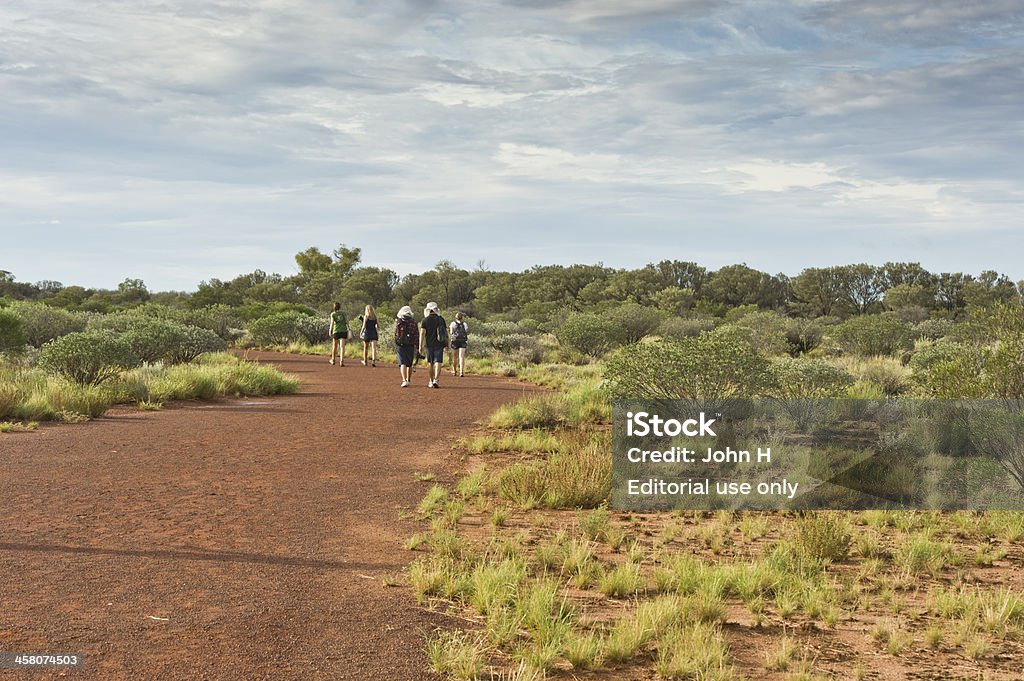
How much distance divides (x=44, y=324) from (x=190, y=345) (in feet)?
26.5

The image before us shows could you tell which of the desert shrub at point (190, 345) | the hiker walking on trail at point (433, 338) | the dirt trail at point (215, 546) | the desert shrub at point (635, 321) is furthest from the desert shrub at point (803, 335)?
the dirt trail at point (215, 546)

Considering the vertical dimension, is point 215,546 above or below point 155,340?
below

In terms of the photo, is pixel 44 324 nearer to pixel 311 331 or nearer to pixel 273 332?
pixel 273 332

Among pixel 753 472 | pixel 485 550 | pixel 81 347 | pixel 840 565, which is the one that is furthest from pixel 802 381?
pixel 81 347

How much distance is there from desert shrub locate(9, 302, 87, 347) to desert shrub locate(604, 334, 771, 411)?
2218 cm

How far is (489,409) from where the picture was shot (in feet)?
53.7

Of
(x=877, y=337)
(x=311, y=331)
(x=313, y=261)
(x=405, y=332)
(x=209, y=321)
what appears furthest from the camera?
(x=313, y=261)

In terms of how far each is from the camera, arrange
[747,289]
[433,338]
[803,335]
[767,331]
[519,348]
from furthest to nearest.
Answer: [747,289], [803,335], [767,331], [519,348], [433,338]

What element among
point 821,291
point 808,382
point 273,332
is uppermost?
point 821,291

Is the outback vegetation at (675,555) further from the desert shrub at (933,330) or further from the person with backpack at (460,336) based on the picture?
the desert shrub at (933,330)

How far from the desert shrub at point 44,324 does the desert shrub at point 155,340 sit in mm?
7180

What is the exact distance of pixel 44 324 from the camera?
95.1ft

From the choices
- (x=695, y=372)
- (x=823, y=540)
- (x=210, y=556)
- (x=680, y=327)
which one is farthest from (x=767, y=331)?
(x=210, y=556)

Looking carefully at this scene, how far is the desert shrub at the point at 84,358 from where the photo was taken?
651 inches
